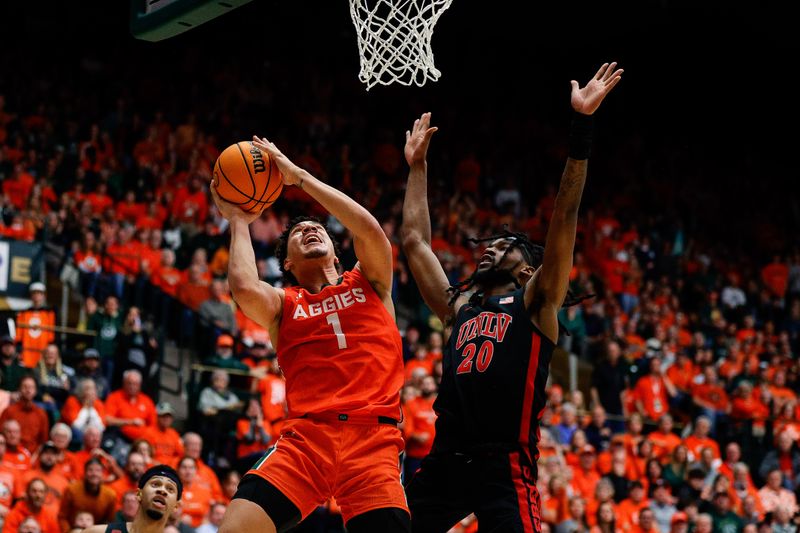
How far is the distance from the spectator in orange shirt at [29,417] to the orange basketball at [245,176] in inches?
193

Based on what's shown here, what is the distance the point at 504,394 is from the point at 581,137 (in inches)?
45.4

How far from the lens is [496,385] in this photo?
16.5ft

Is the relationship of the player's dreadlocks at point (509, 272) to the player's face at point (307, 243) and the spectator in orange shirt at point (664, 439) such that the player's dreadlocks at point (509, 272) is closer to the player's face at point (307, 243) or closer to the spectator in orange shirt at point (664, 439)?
the player's face at point (307, 243)

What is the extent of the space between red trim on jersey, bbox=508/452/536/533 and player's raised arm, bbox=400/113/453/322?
0.96 meters

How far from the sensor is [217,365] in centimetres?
1149

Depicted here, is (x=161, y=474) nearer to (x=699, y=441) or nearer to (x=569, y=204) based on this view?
(x=569, y=204)

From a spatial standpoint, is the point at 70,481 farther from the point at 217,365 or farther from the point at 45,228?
the point at 45,228

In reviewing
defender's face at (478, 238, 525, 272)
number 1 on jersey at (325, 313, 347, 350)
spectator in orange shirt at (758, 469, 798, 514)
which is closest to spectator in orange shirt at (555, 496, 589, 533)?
spectator in orange shirt at (758, 469, 798, 514)

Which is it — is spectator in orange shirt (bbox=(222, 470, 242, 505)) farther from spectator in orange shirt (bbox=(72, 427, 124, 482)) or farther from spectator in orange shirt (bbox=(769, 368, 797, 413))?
spectator in orange shirt (bbox=(769, 368, 797, 413))

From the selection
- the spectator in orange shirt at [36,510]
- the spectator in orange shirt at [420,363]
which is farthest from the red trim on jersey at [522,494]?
the spectator in orange shirt at [420,363]

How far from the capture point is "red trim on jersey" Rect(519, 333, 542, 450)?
5.02m

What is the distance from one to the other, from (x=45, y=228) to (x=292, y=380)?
24.4 ft

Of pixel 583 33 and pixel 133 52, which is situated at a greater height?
pixel 583 33

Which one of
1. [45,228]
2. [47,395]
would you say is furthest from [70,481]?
[45,228]
